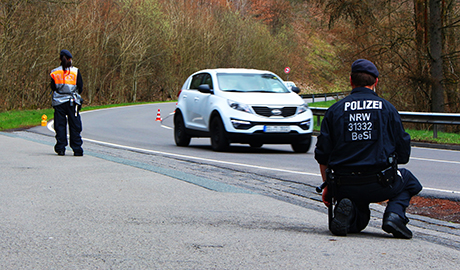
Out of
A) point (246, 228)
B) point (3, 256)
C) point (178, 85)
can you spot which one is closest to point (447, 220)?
point (246, 228)

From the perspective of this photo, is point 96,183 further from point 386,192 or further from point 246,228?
point 386,192

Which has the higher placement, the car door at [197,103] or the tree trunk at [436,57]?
the tree trunk at [436,57]

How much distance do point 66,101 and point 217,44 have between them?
52.6m

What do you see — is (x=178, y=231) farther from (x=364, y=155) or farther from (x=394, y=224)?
(x=394, y=224)

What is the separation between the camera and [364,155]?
198 inches

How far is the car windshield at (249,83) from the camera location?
1434 cm

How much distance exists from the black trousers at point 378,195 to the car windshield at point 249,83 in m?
9.10

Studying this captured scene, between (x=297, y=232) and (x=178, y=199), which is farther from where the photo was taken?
(x=178, y=199)

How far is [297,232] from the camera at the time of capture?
5367mm

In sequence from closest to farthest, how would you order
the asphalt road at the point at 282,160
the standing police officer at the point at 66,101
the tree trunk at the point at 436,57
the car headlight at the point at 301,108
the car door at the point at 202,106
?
the asphalt road at the point at 282,160
the standing police officer at the point at 66,101
the car headlight at the point at 301,108
the car door at the point at 202,106
the tree trunk at the point at 436,57

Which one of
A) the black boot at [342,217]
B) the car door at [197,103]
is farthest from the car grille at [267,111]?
the black boot at [342,217]

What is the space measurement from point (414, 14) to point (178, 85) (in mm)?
36550

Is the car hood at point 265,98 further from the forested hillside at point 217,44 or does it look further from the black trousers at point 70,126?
the forested hillside at point 217,44

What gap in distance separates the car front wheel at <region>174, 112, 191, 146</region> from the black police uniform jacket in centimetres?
1035
